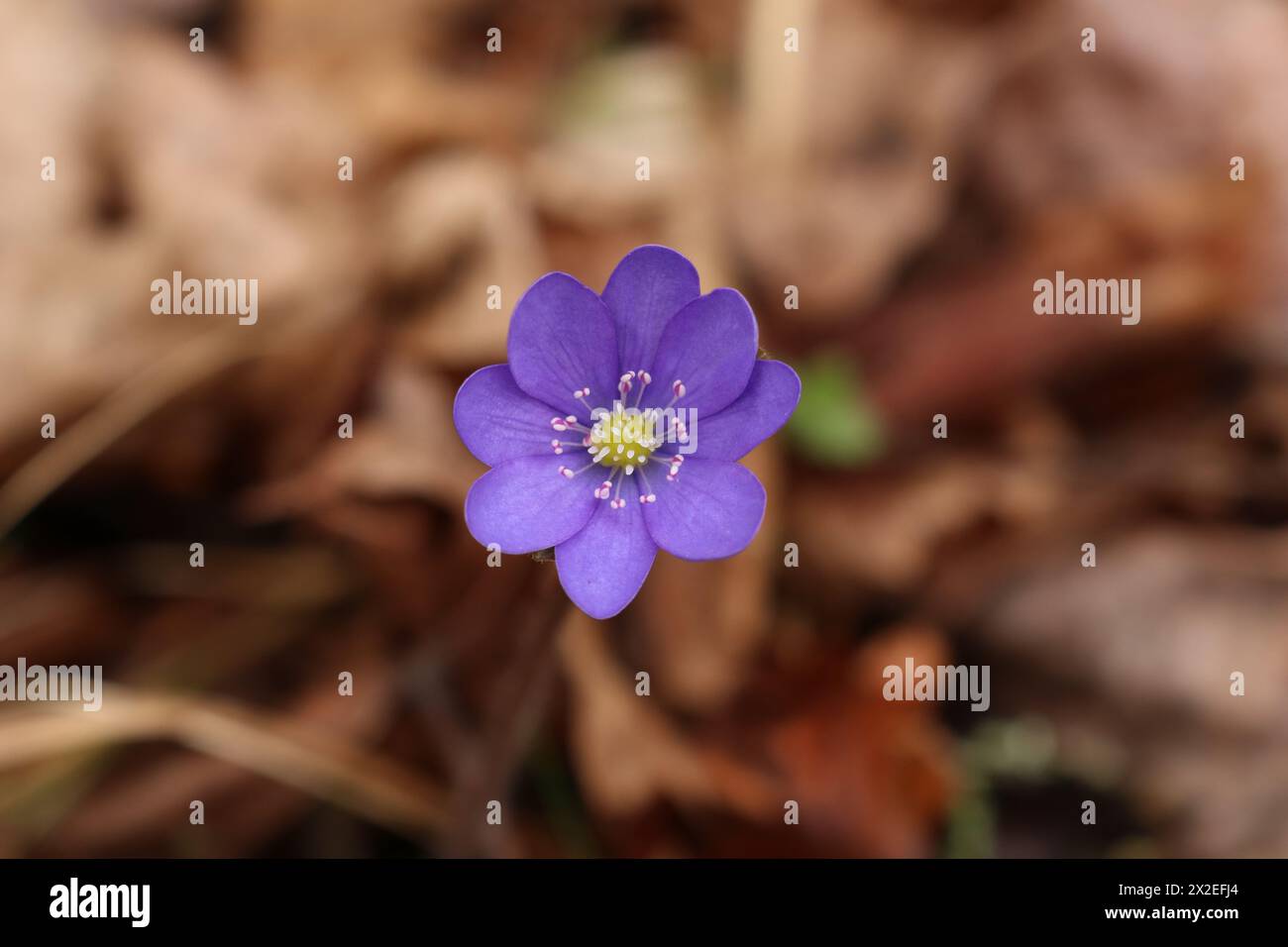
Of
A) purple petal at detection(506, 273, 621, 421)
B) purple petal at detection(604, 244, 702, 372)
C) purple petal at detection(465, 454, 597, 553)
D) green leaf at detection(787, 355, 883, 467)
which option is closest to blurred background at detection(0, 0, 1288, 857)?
green leaf at detection(787, 355, 883, 467)

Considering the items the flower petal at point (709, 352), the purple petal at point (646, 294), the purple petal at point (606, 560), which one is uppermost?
the purple petal at point (646, 294)

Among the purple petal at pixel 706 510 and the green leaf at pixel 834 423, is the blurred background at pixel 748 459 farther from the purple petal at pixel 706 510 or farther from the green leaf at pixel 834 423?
the purple petal at pixel 706 510

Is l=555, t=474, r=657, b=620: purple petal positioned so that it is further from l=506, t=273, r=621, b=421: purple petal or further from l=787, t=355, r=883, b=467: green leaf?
l=787, t=355, r=883, b=467: green leaf

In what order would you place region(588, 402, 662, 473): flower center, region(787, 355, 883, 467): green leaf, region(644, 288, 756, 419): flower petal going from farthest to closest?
region(787, 355, 883, 467): green leaf
region(588, 402, 662, 473): flower center
region(644, 288, 756, 419): flower petal

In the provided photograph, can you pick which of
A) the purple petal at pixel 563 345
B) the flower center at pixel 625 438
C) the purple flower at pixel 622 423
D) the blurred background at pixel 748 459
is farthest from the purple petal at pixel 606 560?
the blurred background at pixel 748 459

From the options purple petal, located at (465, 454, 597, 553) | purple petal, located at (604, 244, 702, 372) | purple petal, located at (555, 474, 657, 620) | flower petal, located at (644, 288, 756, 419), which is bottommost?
purple petal, located at (555, 474, 657, 620)

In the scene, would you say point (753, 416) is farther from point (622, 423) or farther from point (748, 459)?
point (748, 459)
